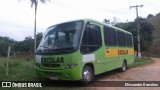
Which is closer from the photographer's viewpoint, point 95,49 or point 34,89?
point 34,89

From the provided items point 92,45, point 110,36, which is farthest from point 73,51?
point 110,36

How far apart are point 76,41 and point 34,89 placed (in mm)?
2421

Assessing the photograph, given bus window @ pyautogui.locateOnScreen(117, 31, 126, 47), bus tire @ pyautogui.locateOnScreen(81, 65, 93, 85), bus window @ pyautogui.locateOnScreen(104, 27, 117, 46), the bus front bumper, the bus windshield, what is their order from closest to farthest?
the bus front bumper → the bus windshield → bus tire @ pyautogui.locateOnScreen(81, 65, 93, 85) → bus window @ pyautogui.locateOnScreen(104, 27, 117, 46) → bus window @ pyautogui.locateOnScreen(117, 31, 126, 47)

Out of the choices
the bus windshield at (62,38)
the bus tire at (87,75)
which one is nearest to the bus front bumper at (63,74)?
the bus tire at (87,75)

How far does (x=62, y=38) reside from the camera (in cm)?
995

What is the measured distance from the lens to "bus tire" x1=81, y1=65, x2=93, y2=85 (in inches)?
389

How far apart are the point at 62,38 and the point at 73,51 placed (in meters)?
0.97

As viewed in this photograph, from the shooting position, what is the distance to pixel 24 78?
10750mm

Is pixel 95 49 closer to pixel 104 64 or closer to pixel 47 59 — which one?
pixel 104 64

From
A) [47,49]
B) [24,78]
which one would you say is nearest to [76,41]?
[47,49]

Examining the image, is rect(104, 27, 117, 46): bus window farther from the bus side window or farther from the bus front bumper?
the bus front bumper

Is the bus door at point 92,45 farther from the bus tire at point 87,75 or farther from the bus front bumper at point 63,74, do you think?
the bus front bumper at point 63,74

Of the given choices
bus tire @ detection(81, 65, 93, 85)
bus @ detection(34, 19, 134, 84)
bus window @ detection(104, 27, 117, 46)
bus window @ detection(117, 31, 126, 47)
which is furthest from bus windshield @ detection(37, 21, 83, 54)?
bus window @ detection(117, 31, 126, 47)

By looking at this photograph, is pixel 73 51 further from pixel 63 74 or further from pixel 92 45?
pixel 92 45
